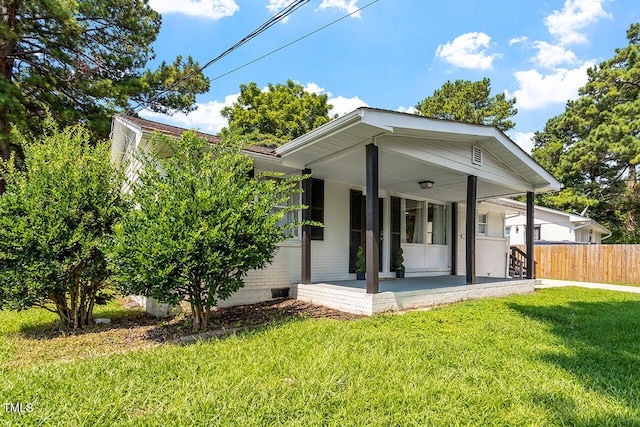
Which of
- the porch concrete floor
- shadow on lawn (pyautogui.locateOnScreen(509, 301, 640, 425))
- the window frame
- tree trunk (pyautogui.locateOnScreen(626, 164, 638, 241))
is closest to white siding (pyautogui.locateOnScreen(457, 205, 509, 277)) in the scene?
the window frame

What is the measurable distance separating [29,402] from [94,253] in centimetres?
264

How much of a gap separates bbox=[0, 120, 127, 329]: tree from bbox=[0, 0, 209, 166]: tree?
5.57m

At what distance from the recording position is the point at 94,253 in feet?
15.8

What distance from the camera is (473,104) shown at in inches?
1096

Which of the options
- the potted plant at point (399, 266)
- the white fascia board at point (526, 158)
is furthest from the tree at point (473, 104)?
the potted plant at point (399, 266)

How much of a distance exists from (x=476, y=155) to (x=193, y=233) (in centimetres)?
600

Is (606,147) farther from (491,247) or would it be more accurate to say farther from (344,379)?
(344,379)

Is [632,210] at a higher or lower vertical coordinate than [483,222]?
higher

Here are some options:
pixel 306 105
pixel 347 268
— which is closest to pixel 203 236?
pixel 347 268

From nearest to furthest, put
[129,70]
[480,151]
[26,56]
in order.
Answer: [480,151]
[26,56]
[129,70]

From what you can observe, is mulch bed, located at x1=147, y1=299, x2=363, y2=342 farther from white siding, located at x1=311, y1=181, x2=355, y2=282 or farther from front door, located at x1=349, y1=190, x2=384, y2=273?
front door, located at x1=349, y1=190, x2=384, y2=273

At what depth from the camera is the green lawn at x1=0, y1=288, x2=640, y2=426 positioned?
237cm

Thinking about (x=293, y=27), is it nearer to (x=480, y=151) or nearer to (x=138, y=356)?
(x=480, y=151)

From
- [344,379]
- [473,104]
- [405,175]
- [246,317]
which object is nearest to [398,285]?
[405,175]
